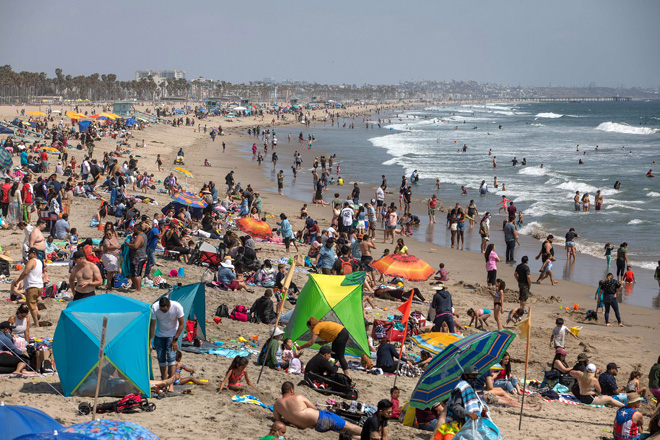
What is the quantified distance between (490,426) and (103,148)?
38.6m

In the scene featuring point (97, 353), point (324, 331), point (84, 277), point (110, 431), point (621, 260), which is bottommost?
point (621, 260)

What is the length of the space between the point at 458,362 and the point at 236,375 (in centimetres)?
286

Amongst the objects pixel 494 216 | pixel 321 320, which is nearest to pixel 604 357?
pixel 321 320

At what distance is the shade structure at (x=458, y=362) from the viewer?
852 cm

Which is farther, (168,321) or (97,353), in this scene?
(168,321)

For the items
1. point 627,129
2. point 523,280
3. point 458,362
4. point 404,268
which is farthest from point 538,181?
point 627,129

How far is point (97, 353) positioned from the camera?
7.86 m

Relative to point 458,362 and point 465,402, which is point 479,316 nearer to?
point 458,362

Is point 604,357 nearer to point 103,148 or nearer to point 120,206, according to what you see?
point 120,206

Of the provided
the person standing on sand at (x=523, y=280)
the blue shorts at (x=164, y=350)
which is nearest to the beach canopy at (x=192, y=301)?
the blue shorts at (x=164, y=350)

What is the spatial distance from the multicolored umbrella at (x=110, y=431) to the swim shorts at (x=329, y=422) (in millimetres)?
2665

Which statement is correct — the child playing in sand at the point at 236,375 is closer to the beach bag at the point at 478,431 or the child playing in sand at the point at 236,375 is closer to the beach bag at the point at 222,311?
the beach bag at the point at 478,431

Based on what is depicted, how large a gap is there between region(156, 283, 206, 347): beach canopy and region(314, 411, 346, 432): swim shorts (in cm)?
331

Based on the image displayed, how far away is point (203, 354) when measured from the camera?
10352 millimetres
